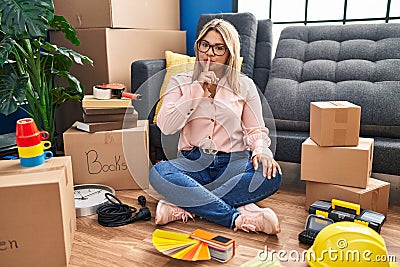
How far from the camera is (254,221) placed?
1462mm

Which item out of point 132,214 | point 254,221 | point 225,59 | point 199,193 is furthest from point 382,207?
point 132,214

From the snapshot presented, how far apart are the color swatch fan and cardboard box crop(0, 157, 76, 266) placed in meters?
0.31

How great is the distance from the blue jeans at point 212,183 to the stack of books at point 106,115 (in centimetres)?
39

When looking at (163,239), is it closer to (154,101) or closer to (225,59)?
(225,59)

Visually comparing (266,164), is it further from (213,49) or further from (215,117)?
(213,49)

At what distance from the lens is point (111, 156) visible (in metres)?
1.89

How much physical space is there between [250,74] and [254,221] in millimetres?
1078

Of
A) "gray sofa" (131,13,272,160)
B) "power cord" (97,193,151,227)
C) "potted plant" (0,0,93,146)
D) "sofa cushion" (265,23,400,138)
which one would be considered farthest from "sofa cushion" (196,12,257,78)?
"power cord" (97,193,151,227)

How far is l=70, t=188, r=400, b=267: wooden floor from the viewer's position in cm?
128

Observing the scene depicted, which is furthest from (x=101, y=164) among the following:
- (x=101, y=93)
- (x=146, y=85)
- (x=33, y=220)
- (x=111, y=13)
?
(x=111, y=13)

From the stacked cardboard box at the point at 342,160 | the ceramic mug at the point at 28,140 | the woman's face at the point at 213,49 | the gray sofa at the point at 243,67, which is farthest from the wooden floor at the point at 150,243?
the woman's face at the point at 213,49

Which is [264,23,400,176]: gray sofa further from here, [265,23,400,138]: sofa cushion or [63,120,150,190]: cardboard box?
[63,120,150,190]: cardboard box

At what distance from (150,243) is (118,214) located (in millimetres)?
240

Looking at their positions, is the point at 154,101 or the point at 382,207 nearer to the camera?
the point at 382,207
